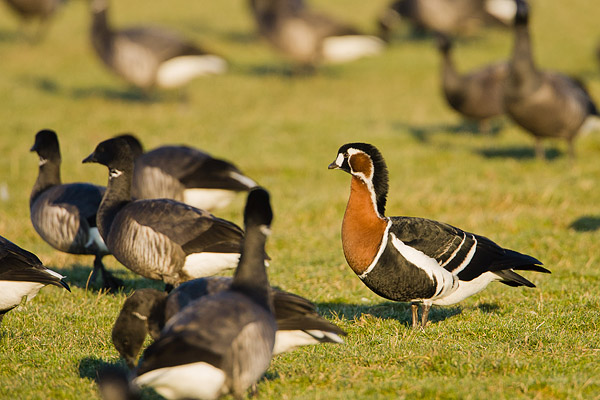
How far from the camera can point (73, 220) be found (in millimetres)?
9602

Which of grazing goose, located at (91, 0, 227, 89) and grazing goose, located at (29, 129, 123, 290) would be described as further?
grazing goose, located at (91, 0, 227, 89)

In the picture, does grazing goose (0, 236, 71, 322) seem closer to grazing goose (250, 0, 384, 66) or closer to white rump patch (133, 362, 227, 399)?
white rump patch (133, 362, 227, 399)

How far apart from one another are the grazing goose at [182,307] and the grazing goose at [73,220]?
342 cm

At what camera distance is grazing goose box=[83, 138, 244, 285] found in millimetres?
8367

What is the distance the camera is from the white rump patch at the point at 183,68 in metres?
21.9

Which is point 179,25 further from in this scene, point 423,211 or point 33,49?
point 423,211

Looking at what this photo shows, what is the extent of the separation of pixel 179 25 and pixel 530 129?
23092mm

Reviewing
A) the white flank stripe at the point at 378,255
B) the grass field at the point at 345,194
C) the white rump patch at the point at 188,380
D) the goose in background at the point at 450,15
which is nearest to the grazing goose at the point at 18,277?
the grass field at the point at 345,194

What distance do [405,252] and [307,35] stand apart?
20.0m

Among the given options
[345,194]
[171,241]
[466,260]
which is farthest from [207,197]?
[466,260]

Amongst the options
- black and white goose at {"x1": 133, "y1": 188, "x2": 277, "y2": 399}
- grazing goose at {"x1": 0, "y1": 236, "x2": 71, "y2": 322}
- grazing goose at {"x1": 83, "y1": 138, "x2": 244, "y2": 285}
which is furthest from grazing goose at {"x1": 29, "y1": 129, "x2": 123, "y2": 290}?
black and white goose at {"x1": 133, "y1": 188, "x2": 277, "y2": 399}

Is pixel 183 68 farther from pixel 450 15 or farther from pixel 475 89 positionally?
pixel 450 15

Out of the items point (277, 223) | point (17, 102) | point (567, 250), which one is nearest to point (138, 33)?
point (17, 102)

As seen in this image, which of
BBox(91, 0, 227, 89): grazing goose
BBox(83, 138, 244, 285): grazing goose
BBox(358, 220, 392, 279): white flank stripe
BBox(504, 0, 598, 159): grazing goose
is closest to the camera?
BBox(358, 220, 392, 279): white flank stripe
